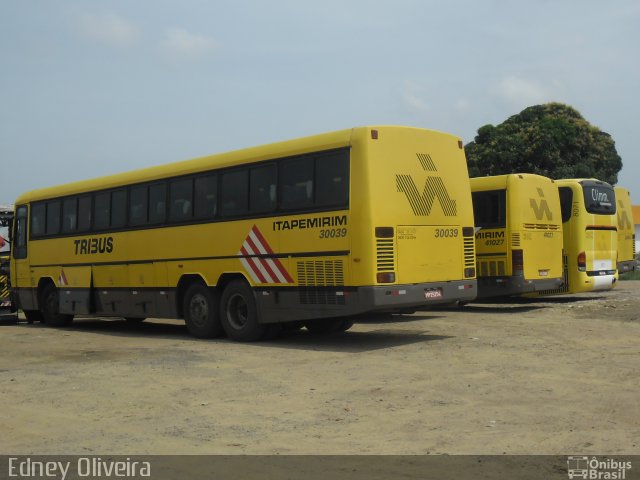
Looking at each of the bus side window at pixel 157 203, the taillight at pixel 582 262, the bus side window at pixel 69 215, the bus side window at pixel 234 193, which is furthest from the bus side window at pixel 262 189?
the taillight at pixel 582 262

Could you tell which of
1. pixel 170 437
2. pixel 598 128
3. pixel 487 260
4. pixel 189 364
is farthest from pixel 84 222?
pixel 598 128

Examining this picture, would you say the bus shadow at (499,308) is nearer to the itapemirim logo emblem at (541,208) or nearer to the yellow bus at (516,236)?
the yellow bus at (516,236)

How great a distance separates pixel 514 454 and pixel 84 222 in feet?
44.0

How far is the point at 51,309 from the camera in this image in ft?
61.5

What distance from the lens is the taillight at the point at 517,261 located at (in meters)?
17.5

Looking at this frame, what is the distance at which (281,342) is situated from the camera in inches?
535

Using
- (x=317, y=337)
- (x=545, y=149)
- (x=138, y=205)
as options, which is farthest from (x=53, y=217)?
(x=545, y=149)

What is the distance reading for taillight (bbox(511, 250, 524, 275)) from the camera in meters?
17.5

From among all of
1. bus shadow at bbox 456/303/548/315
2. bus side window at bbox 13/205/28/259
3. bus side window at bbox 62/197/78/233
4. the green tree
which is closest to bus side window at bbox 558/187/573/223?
bus shadow at bbox 456/303/548/315

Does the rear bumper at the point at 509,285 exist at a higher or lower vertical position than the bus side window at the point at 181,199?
lower

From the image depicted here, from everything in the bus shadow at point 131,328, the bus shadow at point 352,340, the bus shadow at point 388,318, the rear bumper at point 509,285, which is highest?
the rear bumper at point 509,285

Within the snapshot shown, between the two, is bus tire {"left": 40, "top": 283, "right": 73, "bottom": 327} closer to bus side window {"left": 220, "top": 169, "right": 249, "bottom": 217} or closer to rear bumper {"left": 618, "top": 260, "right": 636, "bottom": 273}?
bus side window {"left": 220, "top": 169, "right": 249, "bottom": 217}

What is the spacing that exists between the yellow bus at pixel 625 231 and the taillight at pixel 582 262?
19.6ft

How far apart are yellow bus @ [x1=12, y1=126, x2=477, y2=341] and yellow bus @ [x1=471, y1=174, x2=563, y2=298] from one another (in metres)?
4.54
